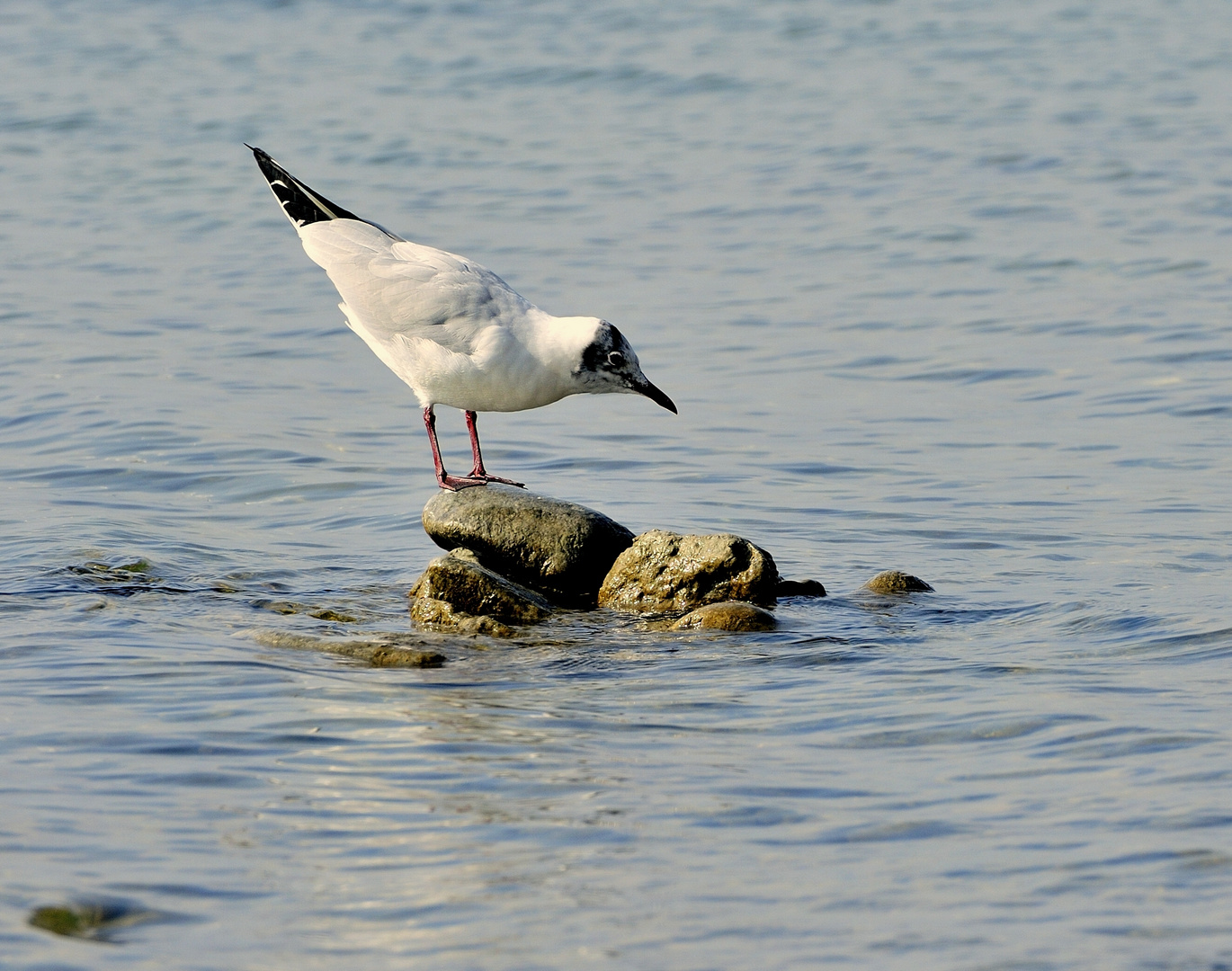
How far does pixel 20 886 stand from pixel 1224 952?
308cm

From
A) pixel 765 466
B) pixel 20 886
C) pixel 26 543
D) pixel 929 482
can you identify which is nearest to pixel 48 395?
pixel 26 543

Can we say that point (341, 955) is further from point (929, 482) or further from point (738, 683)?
point (929, 482)

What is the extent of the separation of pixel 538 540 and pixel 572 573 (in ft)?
0.75

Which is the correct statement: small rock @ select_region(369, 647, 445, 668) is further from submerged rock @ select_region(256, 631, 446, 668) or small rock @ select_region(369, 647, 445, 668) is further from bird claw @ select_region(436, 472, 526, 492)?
bird claw @ select_region(436, 472, 526, 492)

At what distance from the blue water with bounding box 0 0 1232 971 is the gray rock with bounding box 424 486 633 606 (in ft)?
1.53

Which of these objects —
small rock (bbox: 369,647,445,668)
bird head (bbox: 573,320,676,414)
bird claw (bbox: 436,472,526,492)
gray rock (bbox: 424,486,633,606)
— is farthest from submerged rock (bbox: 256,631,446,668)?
bird head (bbox: 573,320,676,414)

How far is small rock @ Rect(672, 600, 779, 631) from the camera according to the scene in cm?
715

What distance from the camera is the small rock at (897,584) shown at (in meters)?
7.72

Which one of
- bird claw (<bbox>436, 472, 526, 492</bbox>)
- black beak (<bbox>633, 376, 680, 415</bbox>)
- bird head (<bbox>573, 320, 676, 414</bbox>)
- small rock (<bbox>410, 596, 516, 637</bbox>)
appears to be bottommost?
small rock (<bbox>410, 596, 516, 637</bbox>)

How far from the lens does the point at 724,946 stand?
4168mm

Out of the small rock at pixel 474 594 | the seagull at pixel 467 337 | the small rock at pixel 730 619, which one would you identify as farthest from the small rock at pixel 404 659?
the seagull at pixel 467 337

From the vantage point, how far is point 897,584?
773 cm

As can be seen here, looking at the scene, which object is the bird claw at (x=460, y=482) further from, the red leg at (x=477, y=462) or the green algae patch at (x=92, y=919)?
the green algae patch at (x=92, y=919)

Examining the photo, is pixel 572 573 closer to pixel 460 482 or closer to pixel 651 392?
pixel 460 482
